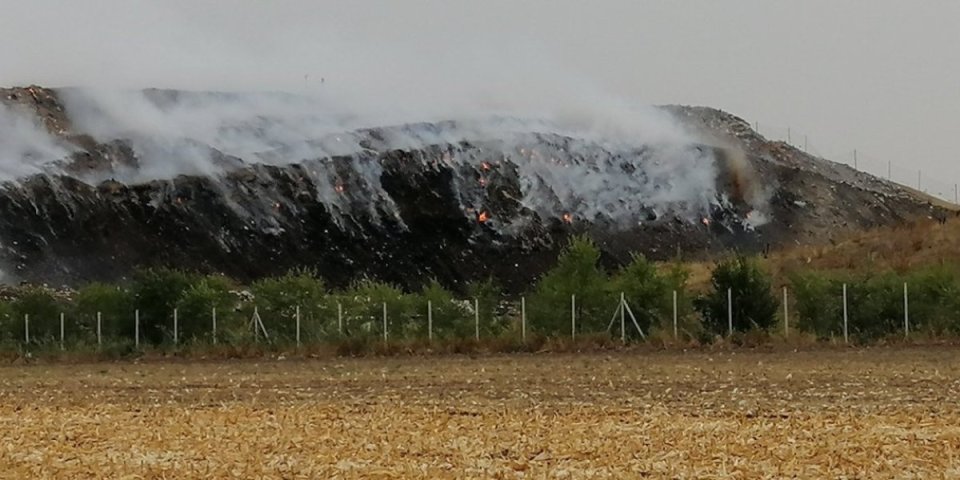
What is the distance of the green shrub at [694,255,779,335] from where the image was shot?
119ft

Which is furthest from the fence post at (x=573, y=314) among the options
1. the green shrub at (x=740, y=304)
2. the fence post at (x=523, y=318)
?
the green shrub at (x=740, y=304)

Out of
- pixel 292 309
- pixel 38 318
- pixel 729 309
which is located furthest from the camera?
pixel 38 318

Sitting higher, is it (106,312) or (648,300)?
(648,300)

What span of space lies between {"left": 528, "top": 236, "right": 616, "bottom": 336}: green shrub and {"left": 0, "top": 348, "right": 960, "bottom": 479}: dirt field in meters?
10.3

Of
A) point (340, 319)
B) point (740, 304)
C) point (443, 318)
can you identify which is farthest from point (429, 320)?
point (740, 304)

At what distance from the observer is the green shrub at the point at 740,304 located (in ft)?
119

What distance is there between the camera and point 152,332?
4247 centimetres

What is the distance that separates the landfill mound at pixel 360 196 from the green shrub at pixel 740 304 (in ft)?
174

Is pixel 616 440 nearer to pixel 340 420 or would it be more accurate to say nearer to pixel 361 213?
pixel 340 420

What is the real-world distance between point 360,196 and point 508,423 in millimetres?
85944

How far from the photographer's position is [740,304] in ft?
119

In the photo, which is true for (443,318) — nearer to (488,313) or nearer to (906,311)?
(488,313)

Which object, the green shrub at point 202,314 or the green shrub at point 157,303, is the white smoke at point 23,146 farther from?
the green shrub at point 202,314

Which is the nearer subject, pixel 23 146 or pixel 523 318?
pixel 523 318
